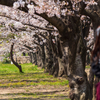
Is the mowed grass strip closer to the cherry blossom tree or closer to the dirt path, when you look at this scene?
the dirt path

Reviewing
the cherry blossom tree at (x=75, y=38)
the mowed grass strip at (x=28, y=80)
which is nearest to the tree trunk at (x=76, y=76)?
the cherry blossom tree at (x=75, y=38)

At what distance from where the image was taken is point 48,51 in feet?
85.0

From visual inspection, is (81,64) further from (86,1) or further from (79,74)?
(86,1)

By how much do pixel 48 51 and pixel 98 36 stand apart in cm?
2321

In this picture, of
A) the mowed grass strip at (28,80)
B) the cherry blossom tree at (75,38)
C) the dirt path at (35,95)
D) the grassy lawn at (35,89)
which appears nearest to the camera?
the cherry blossom tree at (75,38)

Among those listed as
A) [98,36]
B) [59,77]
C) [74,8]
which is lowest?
[59,77]

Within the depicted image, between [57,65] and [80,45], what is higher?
[80,45]

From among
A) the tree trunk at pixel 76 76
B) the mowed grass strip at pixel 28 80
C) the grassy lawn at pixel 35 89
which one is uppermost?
the tree trunk at pixel 76 76

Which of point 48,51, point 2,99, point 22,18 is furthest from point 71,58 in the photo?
point 48,51

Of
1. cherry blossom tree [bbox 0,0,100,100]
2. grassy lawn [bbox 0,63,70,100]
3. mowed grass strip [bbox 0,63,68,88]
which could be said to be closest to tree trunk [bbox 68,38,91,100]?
cherry blossom tree [bbox 0,0,100,100]

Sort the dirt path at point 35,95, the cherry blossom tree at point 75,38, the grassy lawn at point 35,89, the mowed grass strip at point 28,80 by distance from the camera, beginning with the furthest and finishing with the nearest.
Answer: the mowed grass strip at point 28,80 → the grassy lawn at point 35,89 → the dirt path at point 35,95 → the cherry blossom tree at point 75,38

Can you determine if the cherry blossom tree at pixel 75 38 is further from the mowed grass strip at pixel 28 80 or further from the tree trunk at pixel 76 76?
the mowed grass strip at pixel 28 80

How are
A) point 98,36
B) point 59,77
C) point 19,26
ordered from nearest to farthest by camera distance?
point 98,36 < point 19,26 < point 59,77

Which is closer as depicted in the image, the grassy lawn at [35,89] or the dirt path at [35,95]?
the dirt path at [35,95]
